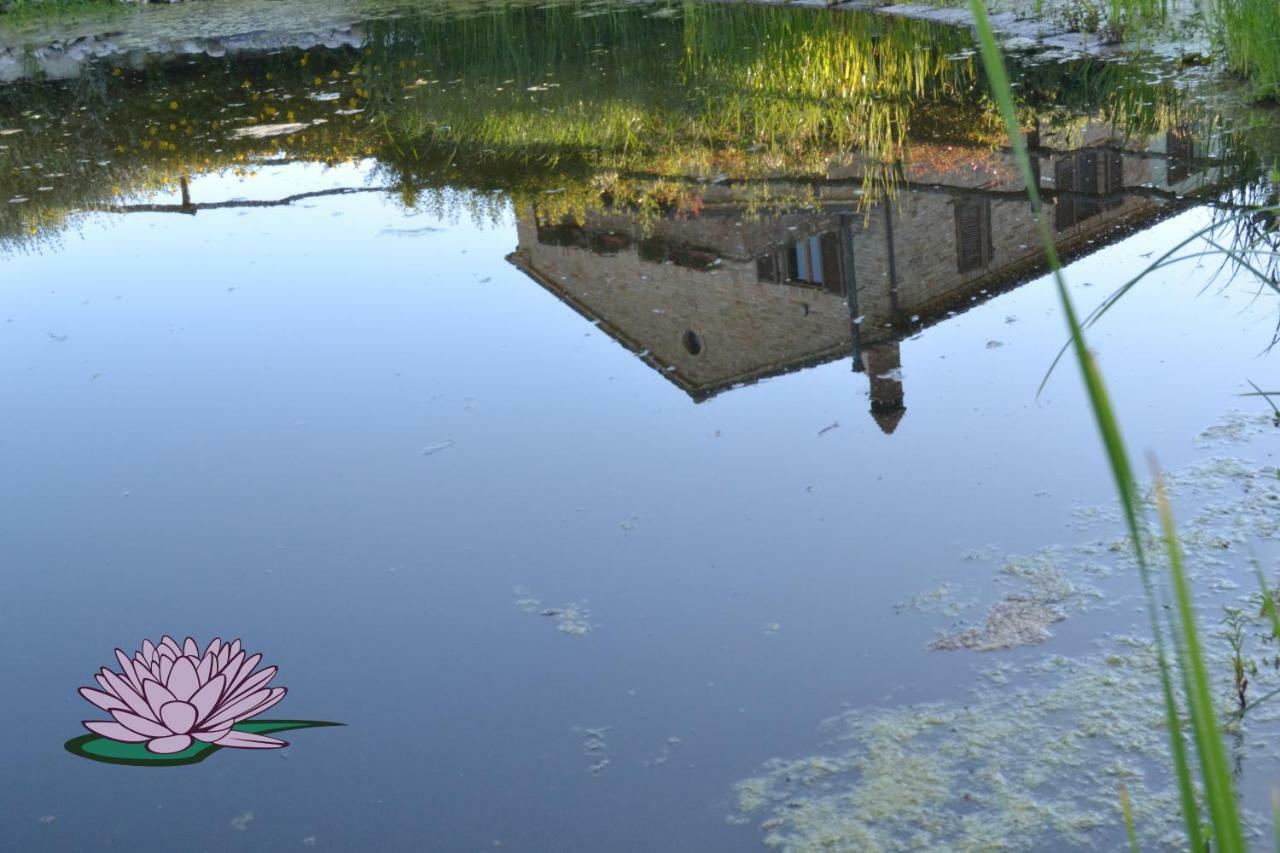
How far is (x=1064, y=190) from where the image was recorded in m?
5.81

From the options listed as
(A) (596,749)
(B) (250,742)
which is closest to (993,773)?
(A) (596,749)

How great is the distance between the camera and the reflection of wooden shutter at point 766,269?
6137 millimetres

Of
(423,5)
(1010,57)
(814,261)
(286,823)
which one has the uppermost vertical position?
(423,5)

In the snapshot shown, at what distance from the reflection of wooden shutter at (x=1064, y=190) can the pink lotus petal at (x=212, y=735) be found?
3.56 m

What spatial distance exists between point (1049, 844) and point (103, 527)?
2.94 m

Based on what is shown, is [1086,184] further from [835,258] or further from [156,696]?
[156,696]

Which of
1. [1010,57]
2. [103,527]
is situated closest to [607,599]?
[103,527]

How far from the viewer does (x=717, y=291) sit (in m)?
6.17

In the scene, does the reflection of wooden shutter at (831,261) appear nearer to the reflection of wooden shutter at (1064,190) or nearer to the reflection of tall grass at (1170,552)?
the reflection of wooden shutter at (1064,190)

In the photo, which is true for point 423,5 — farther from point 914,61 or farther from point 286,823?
point 286,823

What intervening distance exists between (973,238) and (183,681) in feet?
12.8

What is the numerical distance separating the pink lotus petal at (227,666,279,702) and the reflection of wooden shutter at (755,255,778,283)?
3493mm

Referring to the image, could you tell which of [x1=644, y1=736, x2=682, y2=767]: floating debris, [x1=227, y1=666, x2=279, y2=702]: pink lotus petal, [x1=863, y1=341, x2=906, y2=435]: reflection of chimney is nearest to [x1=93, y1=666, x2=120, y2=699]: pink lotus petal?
[x1=227, y1=666, x2=279, y2=702]: pink lotus petal

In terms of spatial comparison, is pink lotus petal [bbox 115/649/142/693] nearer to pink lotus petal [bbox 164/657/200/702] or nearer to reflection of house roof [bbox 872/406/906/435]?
pink lotus petal [bbox 164/657/200/702]
